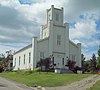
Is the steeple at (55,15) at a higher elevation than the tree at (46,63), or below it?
higher

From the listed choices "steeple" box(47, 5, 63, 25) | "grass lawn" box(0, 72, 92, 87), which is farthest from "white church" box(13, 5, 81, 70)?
"grass lawn" box(0, 72, 92, 87)

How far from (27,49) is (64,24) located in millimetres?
9314

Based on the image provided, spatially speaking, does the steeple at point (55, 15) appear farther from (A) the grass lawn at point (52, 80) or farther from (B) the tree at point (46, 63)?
(A) the grass lawn at point (52, 80)

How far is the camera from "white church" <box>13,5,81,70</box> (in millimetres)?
52487

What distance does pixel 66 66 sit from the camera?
5294 cm

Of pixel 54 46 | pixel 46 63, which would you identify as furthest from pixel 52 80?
pixel 54 46

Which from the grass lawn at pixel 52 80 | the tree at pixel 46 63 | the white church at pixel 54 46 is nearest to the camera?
the grass lawn at pixel 52 80

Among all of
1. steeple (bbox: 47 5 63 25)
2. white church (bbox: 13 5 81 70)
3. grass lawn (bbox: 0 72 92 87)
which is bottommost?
grass lawn (bbox: 0 72 92 87)

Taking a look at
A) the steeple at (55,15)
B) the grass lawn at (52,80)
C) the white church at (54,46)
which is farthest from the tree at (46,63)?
the grass lawn at (52,80)

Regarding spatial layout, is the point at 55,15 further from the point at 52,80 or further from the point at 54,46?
the point at 52,80

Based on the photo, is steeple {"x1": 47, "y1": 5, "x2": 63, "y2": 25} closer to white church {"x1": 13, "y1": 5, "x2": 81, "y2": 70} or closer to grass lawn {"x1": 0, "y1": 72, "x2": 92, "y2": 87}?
white church {"x1": 13, "y1": 5, "x2": 81, "y2": 70}

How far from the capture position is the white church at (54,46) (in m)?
52.5

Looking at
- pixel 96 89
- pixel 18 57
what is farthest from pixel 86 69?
pixel 96 89

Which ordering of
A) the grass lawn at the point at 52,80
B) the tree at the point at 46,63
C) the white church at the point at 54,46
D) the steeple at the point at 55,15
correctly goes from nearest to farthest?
1. the grass lawn at the point at 52,80
2. the tree at the point at 46,63
3. the white church at the point at 54,46
4. the steeple at the point at 55,15
